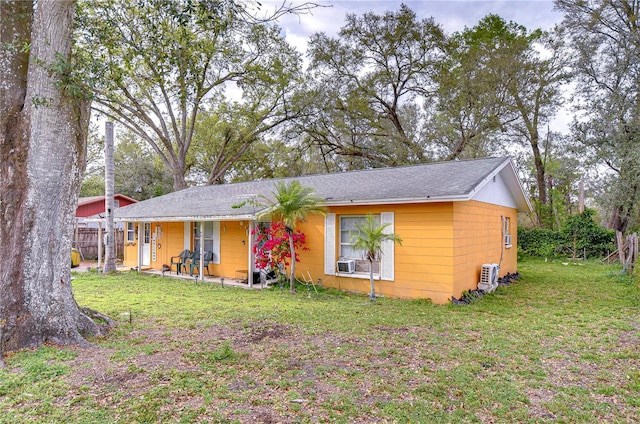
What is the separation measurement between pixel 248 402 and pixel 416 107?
23.3 metres

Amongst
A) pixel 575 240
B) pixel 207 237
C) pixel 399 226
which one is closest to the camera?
pixel 399 226

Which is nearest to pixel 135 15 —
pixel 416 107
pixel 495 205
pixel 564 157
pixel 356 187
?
pixel 356 187

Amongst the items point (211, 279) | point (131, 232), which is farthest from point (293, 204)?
point (131, 232)

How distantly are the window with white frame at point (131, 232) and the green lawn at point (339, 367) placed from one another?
7.52 meters

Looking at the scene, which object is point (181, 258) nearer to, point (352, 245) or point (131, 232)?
point (131, 232)

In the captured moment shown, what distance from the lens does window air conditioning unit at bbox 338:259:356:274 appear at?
9047mm

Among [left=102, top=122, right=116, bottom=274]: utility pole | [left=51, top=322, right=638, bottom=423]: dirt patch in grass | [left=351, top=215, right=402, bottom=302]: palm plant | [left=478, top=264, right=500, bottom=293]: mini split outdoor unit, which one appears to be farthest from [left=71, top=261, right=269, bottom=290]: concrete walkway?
[left=478, top=264, right=500, bottom=293]: mini split outdoor unit

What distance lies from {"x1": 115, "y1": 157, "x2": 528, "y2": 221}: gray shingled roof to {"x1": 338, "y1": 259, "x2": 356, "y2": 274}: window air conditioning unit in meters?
1.51

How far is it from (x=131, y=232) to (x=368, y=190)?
10.7 meters

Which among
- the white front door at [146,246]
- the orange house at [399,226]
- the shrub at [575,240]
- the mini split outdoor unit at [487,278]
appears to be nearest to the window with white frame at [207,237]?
the orange house at [399,226]

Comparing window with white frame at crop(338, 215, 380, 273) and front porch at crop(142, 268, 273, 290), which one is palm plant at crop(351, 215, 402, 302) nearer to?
window with white frame at crop(338, 215, 380, 273)

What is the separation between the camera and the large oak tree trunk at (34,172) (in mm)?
4590

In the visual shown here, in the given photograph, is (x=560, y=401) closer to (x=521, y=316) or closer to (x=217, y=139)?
(x=521, y=316)

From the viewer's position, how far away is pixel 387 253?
28.3 feet
